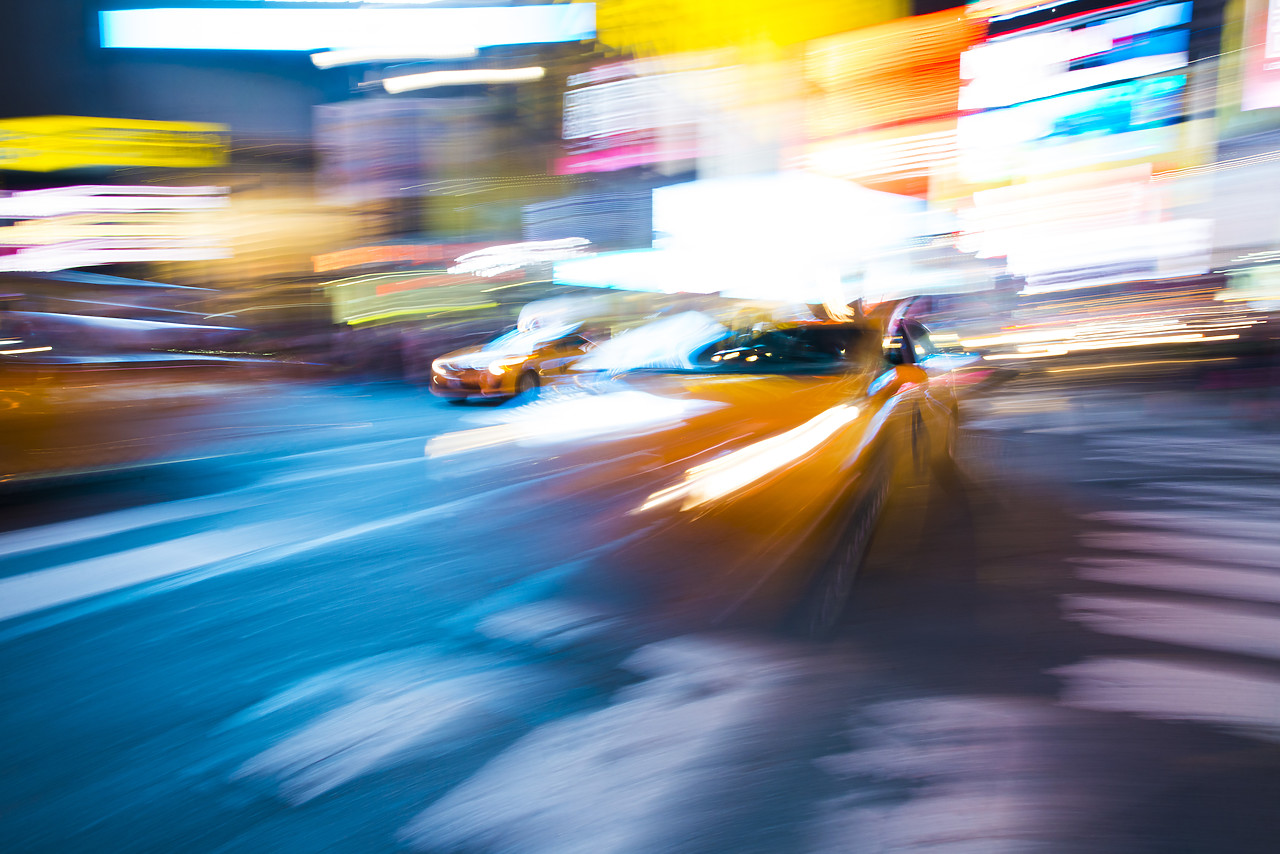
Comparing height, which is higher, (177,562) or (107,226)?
(107,226)

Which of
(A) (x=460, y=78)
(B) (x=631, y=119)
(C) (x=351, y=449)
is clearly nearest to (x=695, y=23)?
(B) (x=631, y=119)

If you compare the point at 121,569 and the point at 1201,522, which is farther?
the point at 1201,522

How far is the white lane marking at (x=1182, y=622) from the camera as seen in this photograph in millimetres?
3045

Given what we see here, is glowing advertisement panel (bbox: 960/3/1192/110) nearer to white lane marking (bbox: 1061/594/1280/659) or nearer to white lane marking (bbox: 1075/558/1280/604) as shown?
white lane marking (bbox: 1075/558/1280/604)

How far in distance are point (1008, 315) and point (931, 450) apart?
25871mm

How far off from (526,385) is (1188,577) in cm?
916

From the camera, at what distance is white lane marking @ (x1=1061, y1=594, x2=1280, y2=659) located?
3.04 metres

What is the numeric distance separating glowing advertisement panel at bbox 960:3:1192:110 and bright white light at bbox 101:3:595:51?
1914cm

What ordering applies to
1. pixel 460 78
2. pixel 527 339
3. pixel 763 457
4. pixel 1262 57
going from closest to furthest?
pixel 763 457, pixel 527 339, pixel 460 78, pixel 1262 57

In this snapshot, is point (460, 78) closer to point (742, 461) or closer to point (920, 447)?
point (920, 447)

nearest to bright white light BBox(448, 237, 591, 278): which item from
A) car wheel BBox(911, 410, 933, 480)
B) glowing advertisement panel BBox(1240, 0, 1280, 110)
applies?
car wheel BBox(911, 410, 933, 480)

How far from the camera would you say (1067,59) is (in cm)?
3250

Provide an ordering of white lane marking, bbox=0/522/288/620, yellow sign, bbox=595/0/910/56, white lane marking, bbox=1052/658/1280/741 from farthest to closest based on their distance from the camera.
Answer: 1. yellow sign, bbox=595/0/910/56
2. white lane marking, bbox=0/522/288/620
3. white lane marking, bbox=1052/658/1280/741

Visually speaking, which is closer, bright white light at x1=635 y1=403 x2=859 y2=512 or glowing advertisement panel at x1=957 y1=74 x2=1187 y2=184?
bright white light at x1=635 y1=403 x2=859 y2=512
